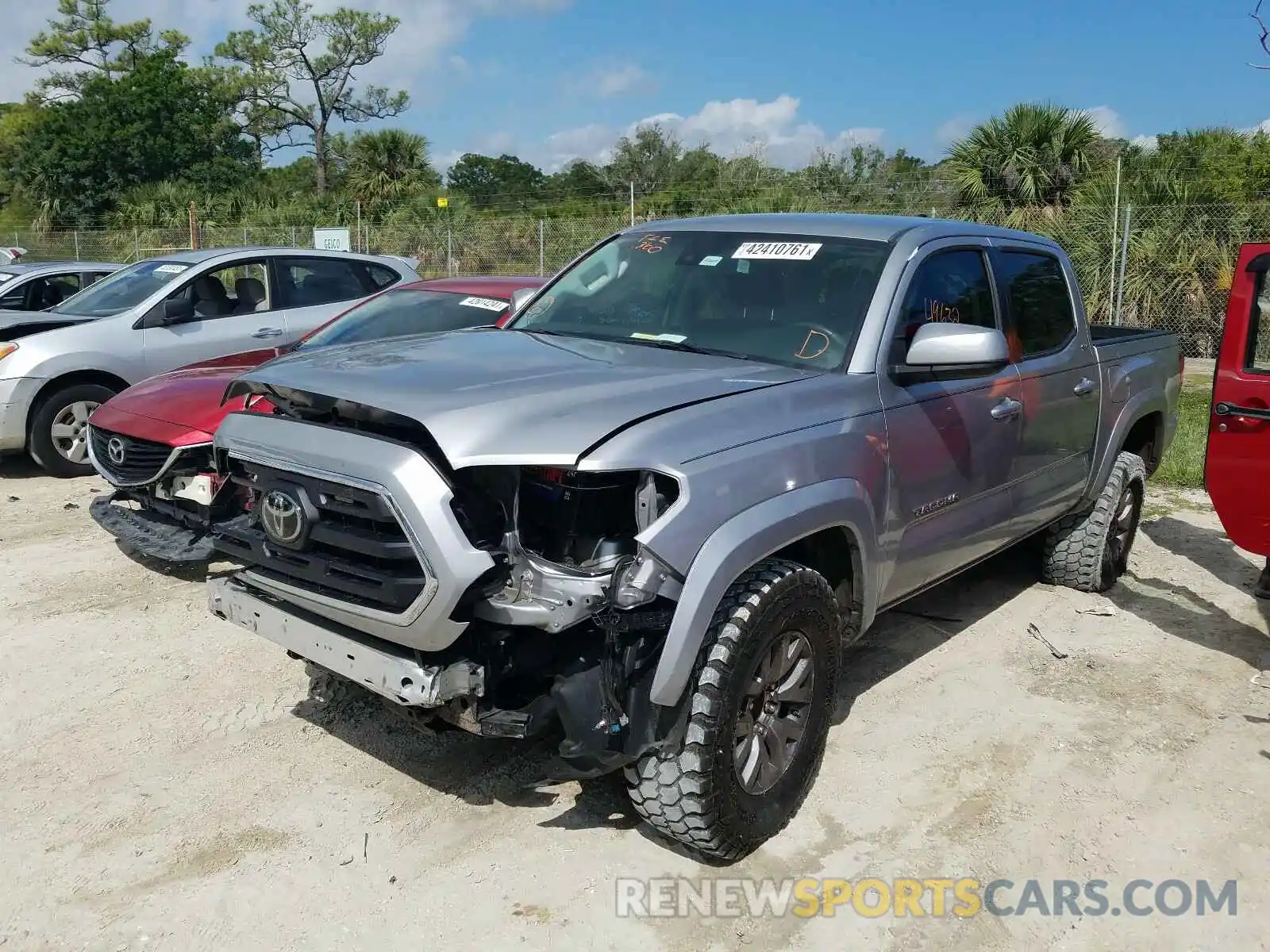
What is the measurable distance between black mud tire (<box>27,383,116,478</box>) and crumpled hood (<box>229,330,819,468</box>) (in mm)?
5120

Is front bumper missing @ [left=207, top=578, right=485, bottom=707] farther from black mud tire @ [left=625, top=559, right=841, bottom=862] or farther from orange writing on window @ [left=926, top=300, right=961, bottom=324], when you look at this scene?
orange writing on window @ [left=926, top=300, right=961, bottom=324]

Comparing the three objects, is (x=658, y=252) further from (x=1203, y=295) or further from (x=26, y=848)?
(x=1203, y=295)

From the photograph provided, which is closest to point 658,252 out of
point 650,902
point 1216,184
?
point 650,902

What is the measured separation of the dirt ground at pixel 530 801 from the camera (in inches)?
117

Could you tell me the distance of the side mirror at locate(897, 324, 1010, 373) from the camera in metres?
3.58

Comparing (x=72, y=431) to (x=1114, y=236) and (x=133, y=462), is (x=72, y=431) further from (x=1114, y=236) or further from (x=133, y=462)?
(x=1114, y=236)

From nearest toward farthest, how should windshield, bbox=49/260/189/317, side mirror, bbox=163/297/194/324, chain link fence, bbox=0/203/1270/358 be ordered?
side mirror, bbox=163/297/194/324
windshield, bbox=49/260/189/317
chain link fence, bbox=0/203/1270/358

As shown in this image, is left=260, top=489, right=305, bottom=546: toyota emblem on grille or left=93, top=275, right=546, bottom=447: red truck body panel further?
left=93, top=275, right=546, bottom=447: red truck body panel

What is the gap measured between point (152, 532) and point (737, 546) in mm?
3670

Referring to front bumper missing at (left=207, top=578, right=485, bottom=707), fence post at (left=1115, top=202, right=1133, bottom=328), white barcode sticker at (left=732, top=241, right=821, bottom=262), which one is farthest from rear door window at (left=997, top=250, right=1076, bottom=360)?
fence post at (left=1115, top=202, right=1133, bottom=328)

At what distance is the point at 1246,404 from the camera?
446cm

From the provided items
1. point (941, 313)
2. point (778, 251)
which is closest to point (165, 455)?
point (778, 251)

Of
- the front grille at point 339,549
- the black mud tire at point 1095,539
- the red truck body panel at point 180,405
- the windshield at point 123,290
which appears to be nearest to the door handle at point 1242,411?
the black mud tire at point 1095,539

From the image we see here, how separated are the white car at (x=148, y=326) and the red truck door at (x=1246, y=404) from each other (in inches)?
245
